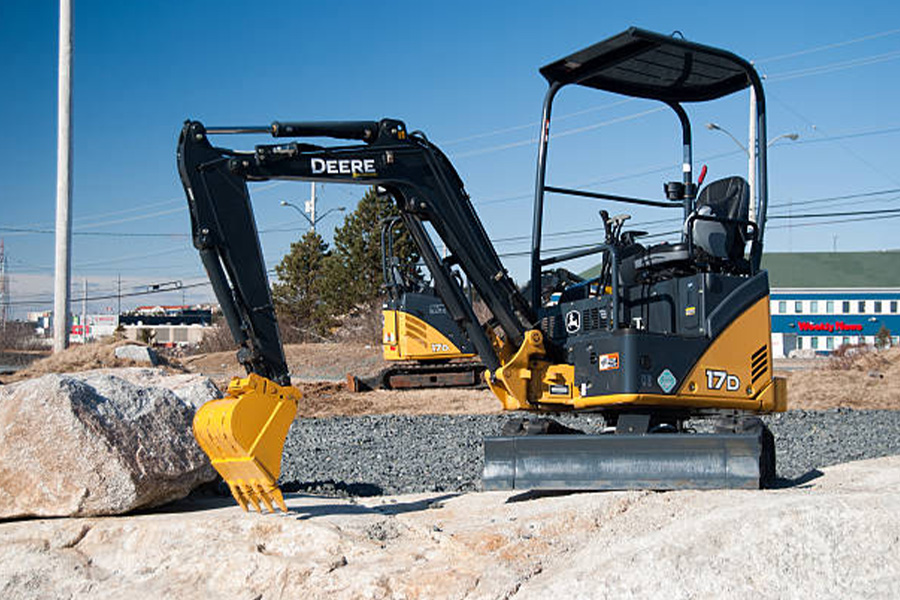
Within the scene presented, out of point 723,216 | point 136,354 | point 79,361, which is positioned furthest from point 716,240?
point 136,354

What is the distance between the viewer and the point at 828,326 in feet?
216

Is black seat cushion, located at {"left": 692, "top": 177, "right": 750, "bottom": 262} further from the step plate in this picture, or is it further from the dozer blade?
the dozer blade

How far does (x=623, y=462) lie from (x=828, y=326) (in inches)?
2509

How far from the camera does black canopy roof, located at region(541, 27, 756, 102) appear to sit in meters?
7.35

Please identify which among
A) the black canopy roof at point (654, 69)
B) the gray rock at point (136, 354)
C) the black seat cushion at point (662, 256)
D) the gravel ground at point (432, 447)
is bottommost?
the gravel ground at point (432, 447)

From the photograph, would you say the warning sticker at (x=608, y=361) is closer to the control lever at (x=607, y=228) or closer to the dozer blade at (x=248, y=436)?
the control lever at (x=607, y=228)

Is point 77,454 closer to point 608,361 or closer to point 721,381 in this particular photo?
point 608,361

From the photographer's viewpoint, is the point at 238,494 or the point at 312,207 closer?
the point at 238,494

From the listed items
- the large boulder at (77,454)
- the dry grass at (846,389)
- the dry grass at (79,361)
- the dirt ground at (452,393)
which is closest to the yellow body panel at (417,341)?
the dirt ground at (452,393)

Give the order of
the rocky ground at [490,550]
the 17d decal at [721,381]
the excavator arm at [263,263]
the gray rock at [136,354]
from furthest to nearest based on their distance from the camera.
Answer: the gray rock at [136,354]
the 17d decal at [721,381]
the excavator arm at [263,263]
the rocky ground at [490,550]

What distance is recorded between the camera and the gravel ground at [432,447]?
28.9ft

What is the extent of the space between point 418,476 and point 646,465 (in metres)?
2.81

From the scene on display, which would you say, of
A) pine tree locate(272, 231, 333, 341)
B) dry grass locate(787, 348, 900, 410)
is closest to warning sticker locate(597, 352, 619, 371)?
dry grass locate(787, 348, 900, 410)

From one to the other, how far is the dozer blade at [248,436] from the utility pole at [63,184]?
14184mm
